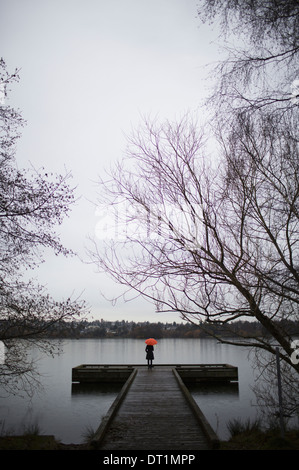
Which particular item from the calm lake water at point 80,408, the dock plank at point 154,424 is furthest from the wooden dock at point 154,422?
the calm lake water at point 80,408

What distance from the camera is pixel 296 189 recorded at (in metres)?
5.01

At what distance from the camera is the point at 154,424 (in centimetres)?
806

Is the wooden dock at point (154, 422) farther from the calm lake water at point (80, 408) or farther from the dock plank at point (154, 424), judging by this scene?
the calm lake water at point (80, 408)

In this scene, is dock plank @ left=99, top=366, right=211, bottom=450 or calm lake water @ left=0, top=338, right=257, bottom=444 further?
calm lake water @ left=0, top=338, right=257, bottom=444

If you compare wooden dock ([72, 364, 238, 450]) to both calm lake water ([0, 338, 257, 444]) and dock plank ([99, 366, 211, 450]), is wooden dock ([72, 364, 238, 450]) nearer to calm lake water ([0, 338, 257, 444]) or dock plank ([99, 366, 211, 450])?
dock plank ([99, 366, 211, 450])

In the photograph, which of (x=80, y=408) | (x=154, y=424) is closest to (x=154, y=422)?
(x=154, y=424)

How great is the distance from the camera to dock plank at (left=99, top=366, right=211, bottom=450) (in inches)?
264

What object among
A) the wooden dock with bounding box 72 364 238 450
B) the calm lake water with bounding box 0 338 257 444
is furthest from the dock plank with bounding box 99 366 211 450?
the calm lake water with bounding box 0 338 257 444

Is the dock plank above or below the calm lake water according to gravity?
above

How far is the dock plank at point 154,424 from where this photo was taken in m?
6.70

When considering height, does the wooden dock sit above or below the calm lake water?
above

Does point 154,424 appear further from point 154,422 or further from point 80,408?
point 80,408
